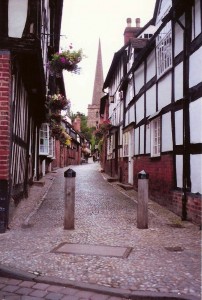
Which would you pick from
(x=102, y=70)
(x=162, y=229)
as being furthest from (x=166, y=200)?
(x=102, y=70)

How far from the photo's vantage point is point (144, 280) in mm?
4098

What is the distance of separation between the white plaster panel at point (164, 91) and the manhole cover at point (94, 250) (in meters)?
5.19

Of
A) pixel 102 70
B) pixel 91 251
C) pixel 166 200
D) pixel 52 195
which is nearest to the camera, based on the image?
pixel 91 251

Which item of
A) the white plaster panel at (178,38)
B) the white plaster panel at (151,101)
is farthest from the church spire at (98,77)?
the white plaster panel at (178,38)

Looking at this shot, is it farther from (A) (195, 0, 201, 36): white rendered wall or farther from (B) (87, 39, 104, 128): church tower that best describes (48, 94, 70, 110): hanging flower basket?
(B) (87, 39, 104, 128): church tower

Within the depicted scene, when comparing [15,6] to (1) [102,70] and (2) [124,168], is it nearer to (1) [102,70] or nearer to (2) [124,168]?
(2) [124,168]

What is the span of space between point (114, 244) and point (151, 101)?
688 cm

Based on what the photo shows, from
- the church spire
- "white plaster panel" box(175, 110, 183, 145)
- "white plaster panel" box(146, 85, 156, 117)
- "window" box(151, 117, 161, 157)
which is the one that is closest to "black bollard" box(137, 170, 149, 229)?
"white plaster panel" box(175, 110, 183, 145)

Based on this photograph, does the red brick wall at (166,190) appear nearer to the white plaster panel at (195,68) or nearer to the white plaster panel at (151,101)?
the white plaster panel at (151,101)

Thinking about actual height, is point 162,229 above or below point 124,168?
below

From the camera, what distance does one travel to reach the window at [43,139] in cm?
1747

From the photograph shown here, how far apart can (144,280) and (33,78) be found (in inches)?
253

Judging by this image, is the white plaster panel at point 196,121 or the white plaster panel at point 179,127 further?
the white plaster panel at point 179,127

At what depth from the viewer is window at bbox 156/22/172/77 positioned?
32.1 ft
